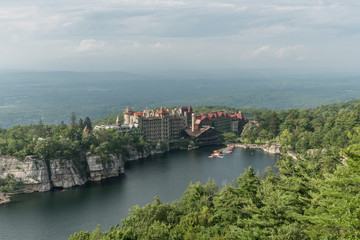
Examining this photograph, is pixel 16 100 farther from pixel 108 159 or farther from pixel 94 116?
pixel 108 159

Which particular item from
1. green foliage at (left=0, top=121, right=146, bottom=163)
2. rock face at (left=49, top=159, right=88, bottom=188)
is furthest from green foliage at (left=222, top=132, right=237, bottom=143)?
rock face at (left=49, top=159, right=88, bottom=188)

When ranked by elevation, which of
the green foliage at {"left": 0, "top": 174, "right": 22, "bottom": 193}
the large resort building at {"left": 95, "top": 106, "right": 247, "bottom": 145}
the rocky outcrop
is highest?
the large resort building at {"left": 95, "top": 106, "right": 247, "bottom": 145}

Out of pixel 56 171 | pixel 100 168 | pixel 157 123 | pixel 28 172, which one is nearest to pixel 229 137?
pixel 157 123

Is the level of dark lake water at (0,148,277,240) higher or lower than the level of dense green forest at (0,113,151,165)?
lower

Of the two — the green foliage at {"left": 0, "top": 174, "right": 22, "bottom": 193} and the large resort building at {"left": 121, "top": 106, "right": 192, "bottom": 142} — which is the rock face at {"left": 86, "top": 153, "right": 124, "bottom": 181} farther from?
the large resort building at {"left": 121, "top": 106, "right": 192, "bottom": 142}

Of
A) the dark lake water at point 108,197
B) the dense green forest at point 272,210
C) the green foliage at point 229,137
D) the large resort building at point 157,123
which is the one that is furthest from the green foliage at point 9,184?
the green foliage at point 229,137
